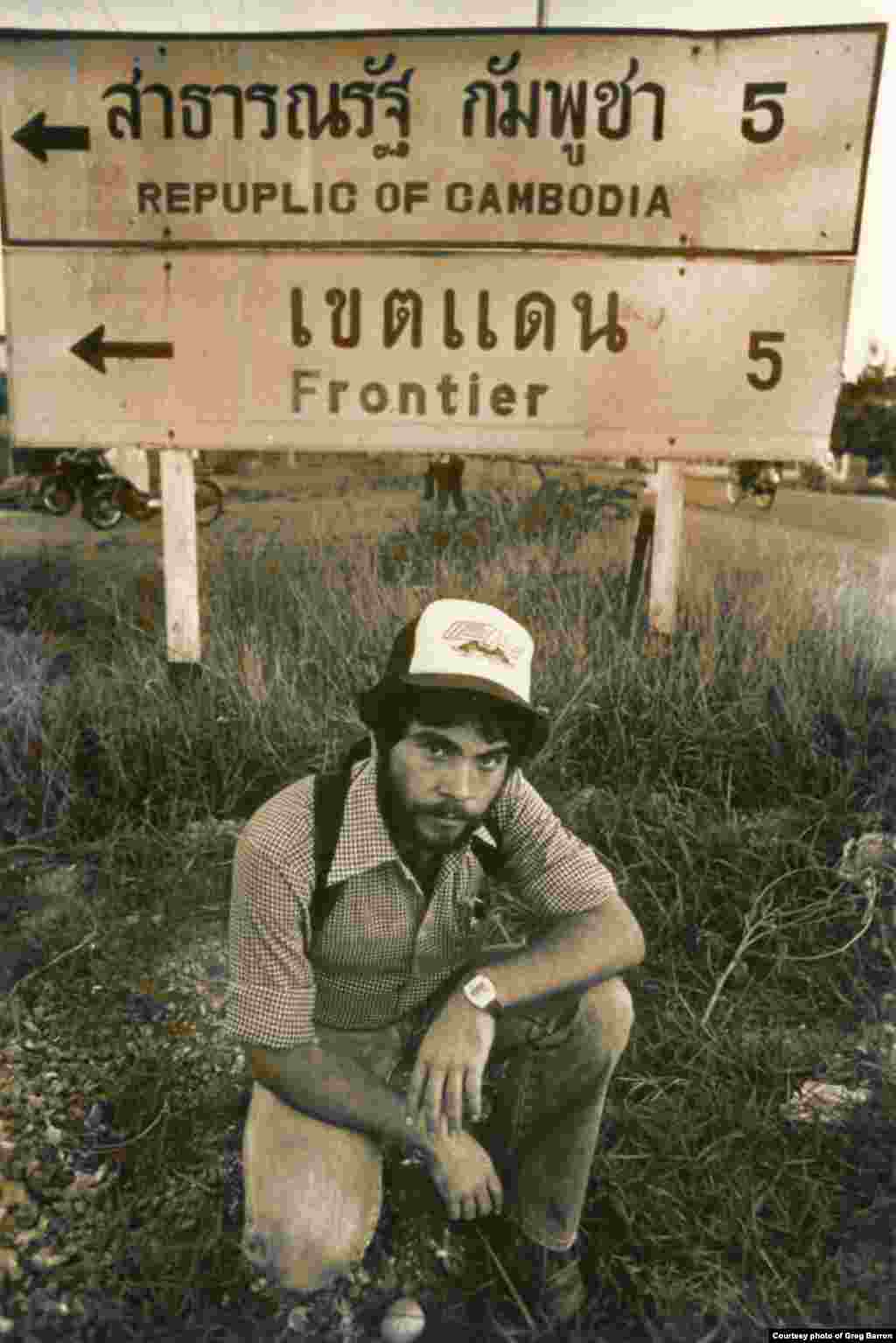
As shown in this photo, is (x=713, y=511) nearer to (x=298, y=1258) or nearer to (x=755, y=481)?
(x=755, y=481)

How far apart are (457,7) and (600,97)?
378 mm

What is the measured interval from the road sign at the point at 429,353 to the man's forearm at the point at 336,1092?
145 centimetres

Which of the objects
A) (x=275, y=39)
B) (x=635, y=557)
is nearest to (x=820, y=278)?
(x=635, y=557)

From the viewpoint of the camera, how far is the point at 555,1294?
1.75 meters

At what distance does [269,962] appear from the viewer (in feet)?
5.12

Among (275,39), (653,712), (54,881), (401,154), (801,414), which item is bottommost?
(54,881)

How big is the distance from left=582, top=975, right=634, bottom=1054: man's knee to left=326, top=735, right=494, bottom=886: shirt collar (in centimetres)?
39

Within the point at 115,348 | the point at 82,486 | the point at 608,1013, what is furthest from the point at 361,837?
the point at 82,486

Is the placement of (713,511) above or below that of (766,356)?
below

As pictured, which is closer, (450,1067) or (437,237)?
(450,1067)

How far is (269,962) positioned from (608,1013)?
56 cm

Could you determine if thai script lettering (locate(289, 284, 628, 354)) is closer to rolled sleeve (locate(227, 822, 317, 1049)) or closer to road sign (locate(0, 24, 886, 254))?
road sign (locate(0, 24, 886, 254))

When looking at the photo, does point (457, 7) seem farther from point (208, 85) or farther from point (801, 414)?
point (801, 414)

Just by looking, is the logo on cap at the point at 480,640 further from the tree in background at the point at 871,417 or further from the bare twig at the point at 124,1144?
the tree in background at the point at 871,417
